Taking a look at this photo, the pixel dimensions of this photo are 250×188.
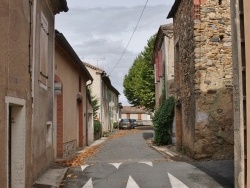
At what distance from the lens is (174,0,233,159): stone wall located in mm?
13211

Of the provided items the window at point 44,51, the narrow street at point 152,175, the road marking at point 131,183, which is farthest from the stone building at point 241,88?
the window at point 44,51

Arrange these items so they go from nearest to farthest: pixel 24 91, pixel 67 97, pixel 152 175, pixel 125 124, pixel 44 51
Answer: pixel 24 91 < pixel 152 175 < pixel 44 51 < pixel 67 97 < pixel 125 124

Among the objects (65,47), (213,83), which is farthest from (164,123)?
(65,47)

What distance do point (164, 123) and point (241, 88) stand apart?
12303 millimetres

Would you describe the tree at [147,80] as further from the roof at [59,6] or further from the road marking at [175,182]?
the road marking at [175,182]

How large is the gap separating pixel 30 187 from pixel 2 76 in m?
2.92

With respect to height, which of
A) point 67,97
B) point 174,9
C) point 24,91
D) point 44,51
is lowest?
point 24,91

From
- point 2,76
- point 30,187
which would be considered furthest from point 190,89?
point 2,76

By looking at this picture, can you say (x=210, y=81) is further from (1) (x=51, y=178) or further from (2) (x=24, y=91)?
(2) (x=24, y=91)

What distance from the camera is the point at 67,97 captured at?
16844 millimetres

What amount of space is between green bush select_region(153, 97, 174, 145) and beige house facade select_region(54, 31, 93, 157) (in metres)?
3.96

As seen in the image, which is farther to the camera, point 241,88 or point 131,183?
point 131,183

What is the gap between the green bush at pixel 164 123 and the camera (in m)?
19.6

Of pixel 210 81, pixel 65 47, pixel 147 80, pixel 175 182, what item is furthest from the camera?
pixel 147 80
